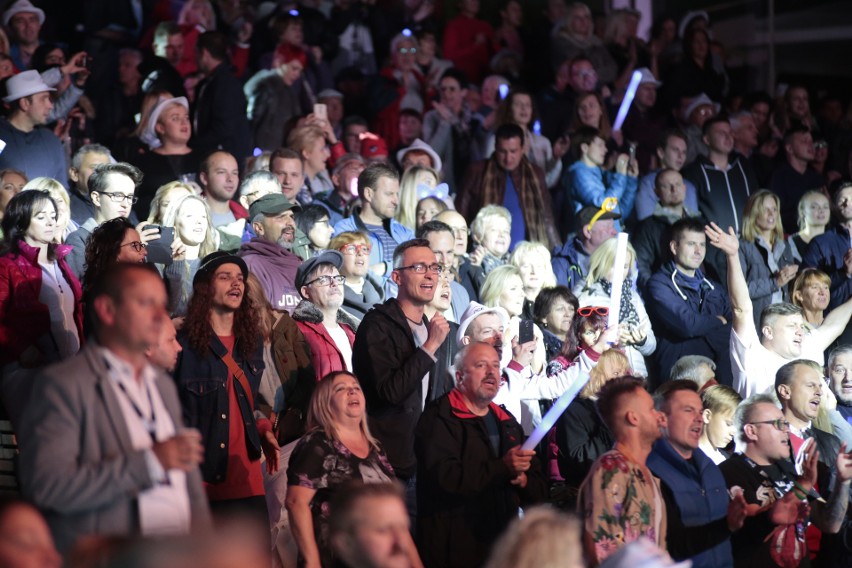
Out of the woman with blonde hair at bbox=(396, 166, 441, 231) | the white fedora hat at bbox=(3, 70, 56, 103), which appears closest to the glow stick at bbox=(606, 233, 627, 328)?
the woman with blonde hair at bbox=(396, 166, 441, 231)

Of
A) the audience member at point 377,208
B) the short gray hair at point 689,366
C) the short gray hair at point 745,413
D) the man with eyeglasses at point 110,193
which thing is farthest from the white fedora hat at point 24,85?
the short gray hair at point 745,413

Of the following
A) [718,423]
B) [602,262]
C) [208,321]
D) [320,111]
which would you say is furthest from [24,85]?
[718,423]

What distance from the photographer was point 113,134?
1066 cm

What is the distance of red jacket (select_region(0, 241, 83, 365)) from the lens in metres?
6.23

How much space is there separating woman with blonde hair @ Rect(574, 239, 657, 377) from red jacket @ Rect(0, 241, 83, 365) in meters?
3.57

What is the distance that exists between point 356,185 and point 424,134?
203 cm

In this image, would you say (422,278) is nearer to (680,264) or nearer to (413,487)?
(413,487)

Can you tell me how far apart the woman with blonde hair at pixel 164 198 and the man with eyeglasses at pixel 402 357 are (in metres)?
1.81

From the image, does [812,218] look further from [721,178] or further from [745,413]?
[745,413]

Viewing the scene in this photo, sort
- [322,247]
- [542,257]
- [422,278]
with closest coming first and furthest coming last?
[422,278]
[322,247]
[542,257]

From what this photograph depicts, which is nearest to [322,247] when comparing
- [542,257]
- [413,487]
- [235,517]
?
[542,257]

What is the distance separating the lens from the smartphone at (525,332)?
772 centimetres

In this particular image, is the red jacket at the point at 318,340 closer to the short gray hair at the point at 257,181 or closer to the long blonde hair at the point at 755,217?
the short gray hair at the point at 257,181

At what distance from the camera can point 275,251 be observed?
7656mm
